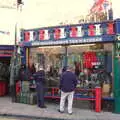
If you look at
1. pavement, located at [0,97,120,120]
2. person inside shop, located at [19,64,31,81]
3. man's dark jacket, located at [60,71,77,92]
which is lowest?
pavement, located at [0,97,120,120]

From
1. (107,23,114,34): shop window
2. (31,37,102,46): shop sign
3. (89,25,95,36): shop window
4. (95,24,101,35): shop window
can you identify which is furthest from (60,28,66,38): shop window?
(107,23,114,34): shop window

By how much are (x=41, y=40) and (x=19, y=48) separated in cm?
127

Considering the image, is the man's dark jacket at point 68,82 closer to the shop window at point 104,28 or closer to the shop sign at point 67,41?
the shop sign at point 67,41

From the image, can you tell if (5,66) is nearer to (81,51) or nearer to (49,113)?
(81,51)

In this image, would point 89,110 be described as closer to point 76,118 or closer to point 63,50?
point 76,118

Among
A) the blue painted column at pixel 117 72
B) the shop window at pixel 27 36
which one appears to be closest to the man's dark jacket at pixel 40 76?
the shop window at pixel 27 36

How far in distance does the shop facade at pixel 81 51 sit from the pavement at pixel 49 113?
3.08 ft

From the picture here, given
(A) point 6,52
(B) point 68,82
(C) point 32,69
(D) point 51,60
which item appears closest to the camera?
(B) point 68,82

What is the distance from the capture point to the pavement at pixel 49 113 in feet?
39.8

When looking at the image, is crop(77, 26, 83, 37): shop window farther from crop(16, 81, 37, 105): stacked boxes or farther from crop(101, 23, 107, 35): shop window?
crop(16, 81, 37, 105): stacked boxes

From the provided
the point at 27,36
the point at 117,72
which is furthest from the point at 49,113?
the point at 27,36

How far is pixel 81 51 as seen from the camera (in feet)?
48.3

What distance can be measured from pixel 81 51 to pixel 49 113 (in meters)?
3.33

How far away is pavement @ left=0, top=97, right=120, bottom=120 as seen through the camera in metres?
12.1
